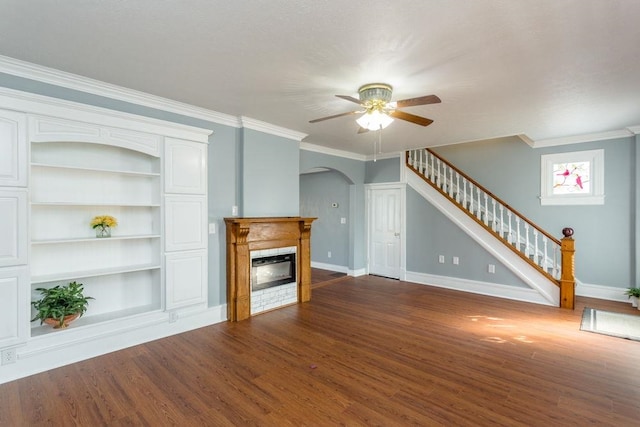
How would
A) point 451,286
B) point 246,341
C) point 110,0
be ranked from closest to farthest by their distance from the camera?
point 110,0
point 246,341
point 451,286

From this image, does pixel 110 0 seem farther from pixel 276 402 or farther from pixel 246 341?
pixel 246 341

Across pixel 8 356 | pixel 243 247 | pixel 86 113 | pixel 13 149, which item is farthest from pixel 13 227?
pixel 243 247

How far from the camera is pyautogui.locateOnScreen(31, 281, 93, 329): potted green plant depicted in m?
2.85

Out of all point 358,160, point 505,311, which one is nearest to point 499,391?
point 505,311

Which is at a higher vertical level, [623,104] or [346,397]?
[623,104]

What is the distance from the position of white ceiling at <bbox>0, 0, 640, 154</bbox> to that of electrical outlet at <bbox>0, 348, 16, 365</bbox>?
2.43m

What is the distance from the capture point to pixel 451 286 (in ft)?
19.4

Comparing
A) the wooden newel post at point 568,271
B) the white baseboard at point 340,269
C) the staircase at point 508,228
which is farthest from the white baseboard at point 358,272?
the wooden newel post at point 568,271

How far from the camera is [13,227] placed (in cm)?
269

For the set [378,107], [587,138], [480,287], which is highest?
[587,138]

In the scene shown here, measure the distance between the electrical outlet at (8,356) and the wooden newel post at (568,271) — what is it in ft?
21.3

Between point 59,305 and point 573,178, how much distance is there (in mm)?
7236

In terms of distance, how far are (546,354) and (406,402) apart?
180 cm

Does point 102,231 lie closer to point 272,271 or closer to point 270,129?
point 272,271
